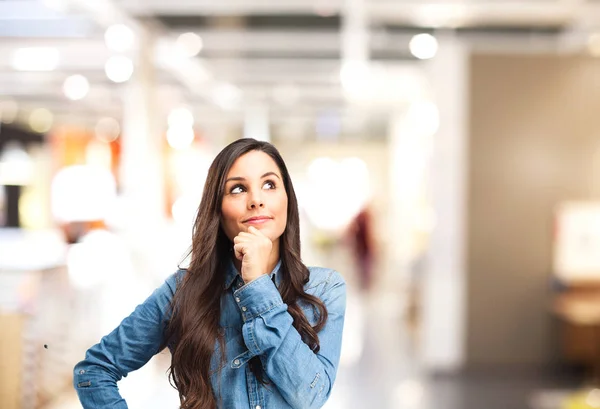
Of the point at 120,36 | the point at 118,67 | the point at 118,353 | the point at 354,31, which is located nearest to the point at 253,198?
the point at 118,353

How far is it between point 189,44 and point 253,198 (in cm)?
851

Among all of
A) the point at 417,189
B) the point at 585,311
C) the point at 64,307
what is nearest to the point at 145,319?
the point at 64,307

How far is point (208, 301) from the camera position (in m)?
1.50

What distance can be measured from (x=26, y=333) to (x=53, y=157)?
11.2 m

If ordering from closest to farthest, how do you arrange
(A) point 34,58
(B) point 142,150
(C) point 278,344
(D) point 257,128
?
(C) point 278,344
(D) point 257,128
(B) point 142,150
(A) point 34,58

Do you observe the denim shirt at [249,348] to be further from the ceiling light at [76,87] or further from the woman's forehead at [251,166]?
the ceiling light at [76,87]

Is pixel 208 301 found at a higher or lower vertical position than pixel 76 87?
lower

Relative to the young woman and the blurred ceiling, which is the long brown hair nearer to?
the young woman

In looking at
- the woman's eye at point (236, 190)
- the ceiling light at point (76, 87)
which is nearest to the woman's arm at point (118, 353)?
the woman's eye at point (236, 190)

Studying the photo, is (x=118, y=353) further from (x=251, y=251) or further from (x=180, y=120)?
(x=180, y=120)

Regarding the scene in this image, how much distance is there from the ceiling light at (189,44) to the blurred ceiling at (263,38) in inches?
3.1

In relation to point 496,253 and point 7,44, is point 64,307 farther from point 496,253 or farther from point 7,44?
point 7,44

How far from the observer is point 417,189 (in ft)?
36.0

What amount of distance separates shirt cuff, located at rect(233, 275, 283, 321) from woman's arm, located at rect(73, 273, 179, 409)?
0.20m
